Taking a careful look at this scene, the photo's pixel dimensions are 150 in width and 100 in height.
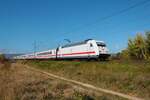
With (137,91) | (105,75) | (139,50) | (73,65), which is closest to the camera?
(137,91)

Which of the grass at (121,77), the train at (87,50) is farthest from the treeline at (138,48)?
the grass at (121,77)

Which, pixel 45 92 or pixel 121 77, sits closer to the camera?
pixel 45 92

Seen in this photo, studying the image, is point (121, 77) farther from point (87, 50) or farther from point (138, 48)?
point (138, 48)

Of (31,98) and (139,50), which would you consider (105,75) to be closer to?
(31,98)

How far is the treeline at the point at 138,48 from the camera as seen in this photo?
58.7m

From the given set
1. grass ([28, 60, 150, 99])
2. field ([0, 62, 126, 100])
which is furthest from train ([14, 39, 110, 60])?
field ([0, 62, 126, 100])

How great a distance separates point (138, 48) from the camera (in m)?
63.8

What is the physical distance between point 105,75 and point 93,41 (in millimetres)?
13392

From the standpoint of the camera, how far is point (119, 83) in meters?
19.0

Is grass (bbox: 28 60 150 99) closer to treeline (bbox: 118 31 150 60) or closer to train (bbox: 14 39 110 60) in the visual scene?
train (bbox: 14 39 110 60)

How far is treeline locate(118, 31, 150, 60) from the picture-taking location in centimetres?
5871

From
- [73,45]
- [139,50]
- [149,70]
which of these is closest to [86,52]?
[73,45]

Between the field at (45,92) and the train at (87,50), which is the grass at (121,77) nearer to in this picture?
the field at (45,92)

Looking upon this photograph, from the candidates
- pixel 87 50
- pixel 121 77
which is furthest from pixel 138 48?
pixel 121 77
